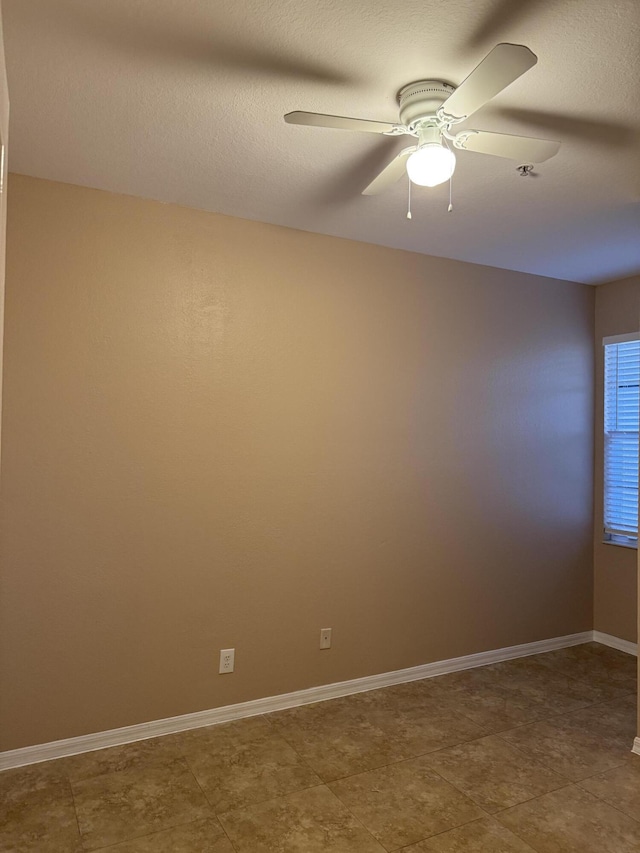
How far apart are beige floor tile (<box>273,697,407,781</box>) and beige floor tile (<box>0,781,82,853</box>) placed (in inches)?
39.6

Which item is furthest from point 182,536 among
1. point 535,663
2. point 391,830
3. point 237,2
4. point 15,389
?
point 535,663

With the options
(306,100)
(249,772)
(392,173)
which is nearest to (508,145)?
(392,173)

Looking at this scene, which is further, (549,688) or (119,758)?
(549,688)

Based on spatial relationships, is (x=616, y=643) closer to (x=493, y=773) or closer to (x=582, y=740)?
(x=582, y=740)

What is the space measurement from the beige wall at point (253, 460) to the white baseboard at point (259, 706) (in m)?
0.05

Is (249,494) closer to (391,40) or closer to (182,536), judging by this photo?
(182,536)

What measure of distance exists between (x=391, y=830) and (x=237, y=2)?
9.08ft

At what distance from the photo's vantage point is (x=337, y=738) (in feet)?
9.78

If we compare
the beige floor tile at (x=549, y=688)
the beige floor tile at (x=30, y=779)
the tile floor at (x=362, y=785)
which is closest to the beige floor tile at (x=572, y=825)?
the tile floor at (x=362, y=785)

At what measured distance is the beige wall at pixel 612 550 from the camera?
4.26 m

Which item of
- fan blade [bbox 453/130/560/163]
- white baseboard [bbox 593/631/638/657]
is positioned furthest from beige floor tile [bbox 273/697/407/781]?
fan blade [bbox 453/130/560/163]

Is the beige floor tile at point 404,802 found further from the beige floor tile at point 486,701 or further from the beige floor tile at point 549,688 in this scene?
the beige floor tile at point 549,688

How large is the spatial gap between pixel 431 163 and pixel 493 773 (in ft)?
8.29

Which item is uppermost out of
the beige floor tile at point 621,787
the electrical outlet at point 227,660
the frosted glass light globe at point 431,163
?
the frosted glass light globe at point 431,163
